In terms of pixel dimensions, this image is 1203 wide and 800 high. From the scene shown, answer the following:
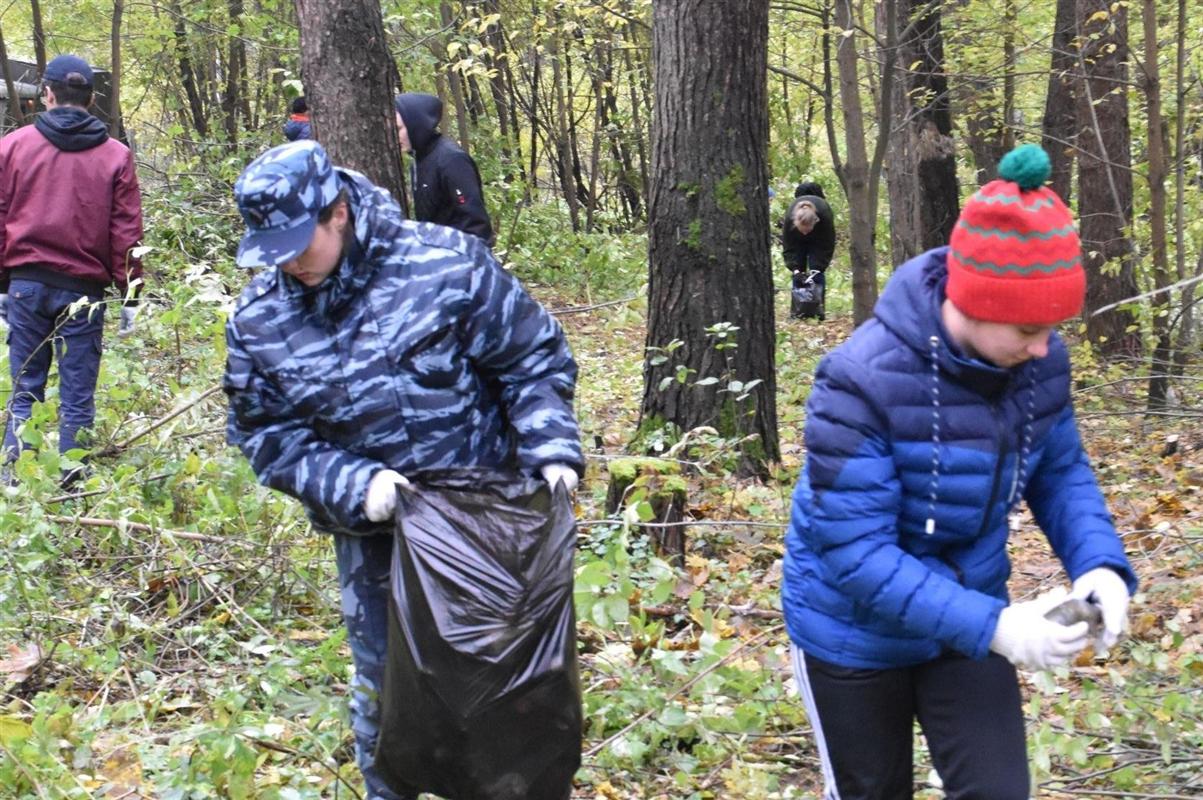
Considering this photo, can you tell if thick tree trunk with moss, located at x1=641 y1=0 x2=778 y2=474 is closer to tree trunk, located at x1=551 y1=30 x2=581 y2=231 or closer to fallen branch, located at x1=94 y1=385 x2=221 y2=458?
fallen branch, located at x1=94 y1=385 x2=221 y2=458

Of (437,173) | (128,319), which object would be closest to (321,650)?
(128,319)

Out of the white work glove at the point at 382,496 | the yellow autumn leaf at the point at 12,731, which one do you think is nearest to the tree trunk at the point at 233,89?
the yellow autumn leaf at the point at 12,731

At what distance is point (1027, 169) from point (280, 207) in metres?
1.61

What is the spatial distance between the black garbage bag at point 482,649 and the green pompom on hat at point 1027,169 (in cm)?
130

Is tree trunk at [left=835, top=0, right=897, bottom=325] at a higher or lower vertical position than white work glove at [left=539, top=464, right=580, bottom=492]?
higher

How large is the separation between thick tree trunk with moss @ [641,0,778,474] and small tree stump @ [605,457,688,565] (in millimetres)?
1143

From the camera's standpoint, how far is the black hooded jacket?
14.9m

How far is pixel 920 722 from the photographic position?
266cm

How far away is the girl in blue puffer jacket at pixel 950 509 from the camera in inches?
93.3

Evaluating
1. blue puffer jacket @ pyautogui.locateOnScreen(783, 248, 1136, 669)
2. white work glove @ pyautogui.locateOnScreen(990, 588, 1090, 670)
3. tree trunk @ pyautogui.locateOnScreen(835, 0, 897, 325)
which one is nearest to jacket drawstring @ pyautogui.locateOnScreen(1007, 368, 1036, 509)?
blue puffer jacket @ pyautogui.locateOnScreen(783, 248, 1136, 669)

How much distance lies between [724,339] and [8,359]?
420cm

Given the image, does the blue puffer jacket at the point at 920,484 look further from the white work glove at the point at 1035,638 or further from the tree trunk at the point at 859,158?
the tree trunk at the point at 859,158

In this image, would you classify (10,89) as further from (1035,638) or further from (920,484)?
(1035,638)

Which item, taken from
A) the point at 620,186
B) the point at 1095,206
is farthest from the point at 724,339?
the point at 620,186
